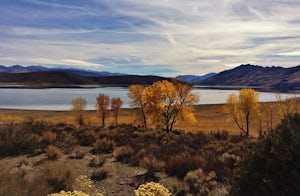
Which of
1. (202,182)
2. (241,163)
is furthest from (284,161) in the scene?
(202,182)

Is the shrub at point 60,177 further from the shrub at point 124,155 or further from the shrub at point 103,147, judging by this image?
the shrub at point 103,147

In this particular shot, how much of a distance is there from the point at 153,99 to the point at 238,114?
41.7 feet

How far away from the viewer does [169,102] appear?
4409cm

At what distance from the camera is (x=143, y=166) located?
12.7 m

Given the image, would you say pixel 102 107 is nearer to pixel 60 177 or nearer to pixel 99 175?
pixel 99 175

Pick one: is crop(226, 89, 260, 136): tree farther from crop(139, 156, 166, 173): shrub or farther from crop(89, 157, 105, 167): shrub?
crop(89, 157, 105, 167): shrub

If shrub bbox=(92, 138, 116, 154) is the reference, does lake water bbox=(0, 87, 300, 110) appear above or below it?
below

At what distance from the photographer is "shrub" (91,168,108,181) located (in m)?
10.9

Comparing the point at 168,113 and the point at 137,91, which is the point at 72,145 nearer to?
the point at 168,113

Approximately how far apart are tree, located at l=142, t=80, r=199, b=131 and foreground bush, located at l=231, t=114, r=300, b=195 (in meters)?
36.8

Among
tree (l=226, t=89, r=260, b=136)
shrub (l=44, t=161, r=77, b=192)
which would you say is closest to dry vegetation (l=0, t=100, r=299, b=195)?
shrub (l=44, t=161, r=77, b=192)

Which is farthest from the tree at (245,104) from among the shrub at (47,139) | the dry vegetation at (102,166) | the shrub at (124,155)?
the shrub at (124,155)

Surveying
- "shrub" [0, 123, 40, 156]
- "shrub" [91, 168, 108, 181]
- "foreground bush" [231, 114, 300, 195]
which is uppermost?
"foreground bush" [231, 114, 300, 195]

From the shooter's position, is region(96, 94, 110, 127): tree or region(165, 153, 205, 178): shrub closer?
region(165, 153, 205, 178): shrub
